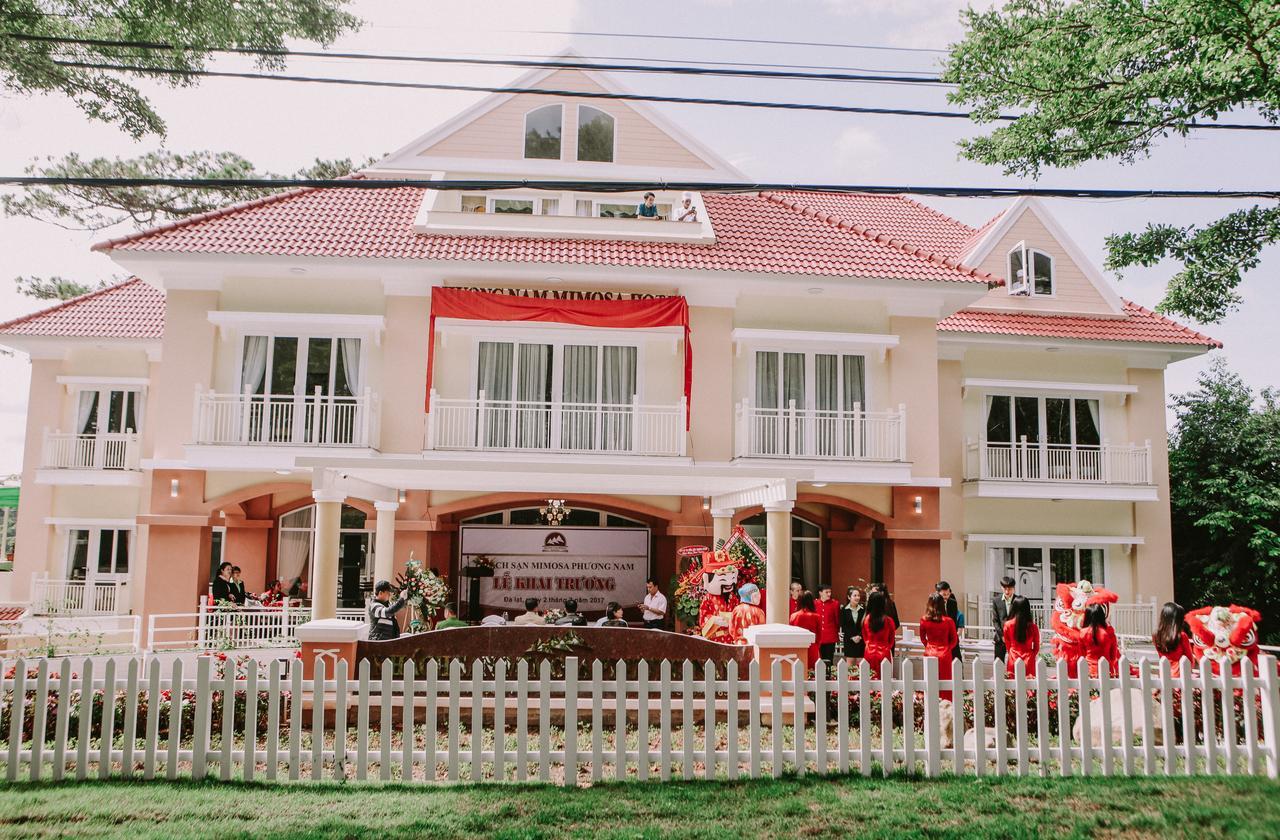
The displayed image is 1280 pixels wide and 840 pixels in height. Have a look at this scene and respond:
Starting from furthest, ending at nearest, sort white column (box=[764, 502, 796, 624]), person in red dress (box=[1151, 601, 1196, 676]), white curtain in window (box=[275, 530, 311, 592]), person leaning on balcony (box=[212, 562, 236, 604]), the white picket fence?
1. white curtain in window (box=[275, 530, 311, 592])
2. person leaning on balcony (box=[212, 562, 236, 604])
3. white column (box=[764, 502, 796, 624])
4. person in red dress (box=[1151, 601, 1196, 676])
5. the white picket fence

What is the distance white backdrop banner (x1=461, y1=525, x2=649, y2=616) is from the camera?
60.0ft

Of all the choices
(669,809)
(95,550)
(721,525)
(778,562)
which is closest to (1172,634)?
(778,562)

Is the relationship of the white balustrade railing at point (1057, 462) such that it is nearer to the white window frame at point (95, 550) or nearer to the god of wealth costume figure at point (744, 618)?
the god of wealth costume figure at point (744, 618)

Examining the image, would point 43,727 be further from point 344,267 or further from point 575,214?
point 575,214

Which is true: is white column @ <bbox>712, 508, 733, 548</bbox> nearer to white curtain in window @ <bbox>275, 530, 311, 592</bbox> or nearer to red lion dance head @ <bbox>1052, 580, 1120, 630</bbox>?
red lion dance head @ <bbox>1052, 580, 1120, 630</bbox>

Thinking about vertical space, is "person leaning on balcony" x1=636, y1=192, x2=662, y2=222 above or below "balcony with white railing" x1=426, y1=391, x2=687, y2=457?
above

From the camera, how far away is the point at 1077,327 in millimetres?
20031

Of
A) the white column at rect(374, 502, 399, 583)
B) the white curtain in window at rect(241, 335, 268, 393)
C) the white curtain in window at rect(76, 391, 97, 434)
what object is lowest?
the white column at rect(374, 502, 399, 583)

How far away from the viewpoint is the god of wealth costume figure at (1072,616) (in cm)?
1051

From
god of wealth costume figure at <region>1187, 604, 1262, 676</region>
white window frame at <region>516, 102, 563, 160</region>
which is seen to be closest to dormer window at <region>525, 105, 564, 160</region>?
white window frame at <region>516, 102, 563, 160</region>

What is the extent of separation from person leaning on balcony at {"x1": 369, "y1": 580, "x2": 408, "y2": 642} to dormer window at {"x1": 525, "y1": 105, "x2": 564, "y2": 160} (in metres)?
9.52

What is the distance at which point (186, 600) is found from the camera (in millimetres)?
16078

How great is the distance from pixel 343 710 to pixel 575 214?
511 inches

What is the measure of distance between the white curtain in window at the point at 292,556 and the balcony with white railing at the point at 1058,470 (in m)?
13.9
